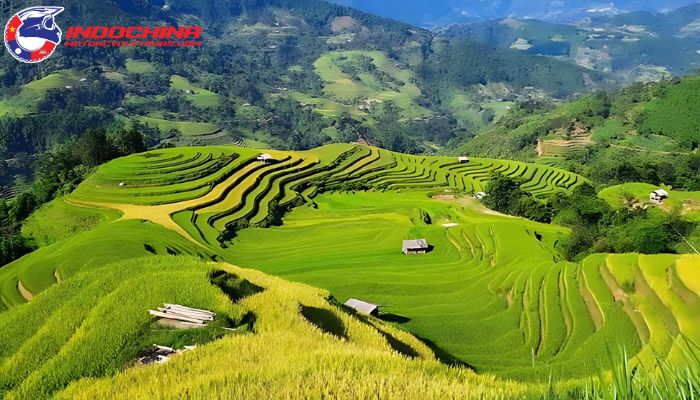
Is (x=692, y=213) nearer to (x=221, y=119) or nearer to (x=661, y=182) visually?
(x=661, y=182)

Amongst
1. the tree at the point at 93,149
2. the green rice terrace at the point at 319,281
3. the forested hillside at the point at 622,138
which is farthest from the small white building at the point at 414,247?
the forested hillside at the point at 622,138

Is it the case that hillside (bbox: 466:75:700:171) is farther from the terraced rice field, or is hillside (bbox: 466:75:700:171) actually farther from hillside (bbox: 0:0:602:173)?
the terraced rice field

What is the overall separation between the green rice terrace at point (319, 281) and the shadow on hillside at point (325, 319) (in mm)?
45

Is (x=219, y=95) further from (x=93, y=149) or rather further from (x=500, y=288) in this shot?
(x=500, y=288)

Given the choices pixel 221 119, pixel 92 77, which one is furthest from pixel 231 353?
pixel 92 77

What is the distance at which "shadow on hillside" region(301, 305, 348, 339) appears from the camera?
842 centimetres

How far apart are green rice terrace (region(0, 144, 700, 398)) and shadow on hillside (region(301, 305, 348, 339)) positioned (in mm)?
45

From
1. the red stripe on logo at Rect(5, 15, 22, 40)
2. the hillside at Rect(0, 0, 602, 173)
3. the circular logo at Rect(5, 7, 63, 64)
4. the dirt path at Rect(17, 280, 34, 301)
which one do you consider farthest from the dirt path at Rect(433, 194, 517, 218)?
the red stripe on logo at Rect(5, 15, 22, 40)

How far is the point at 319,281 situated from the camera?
2044 cm

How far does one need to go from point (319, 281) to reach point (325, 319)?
11.6 meters

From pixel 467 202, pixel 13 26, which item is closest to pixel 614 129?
pixel 467 202

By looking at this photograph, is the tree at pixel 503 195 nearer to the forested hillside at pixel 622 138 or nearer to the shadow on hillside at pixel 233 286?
the forested hillside at pixel 622 138

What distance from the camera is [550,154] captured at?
3159 inches

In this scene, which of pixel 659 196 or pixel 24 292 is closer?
pixel 24 292
